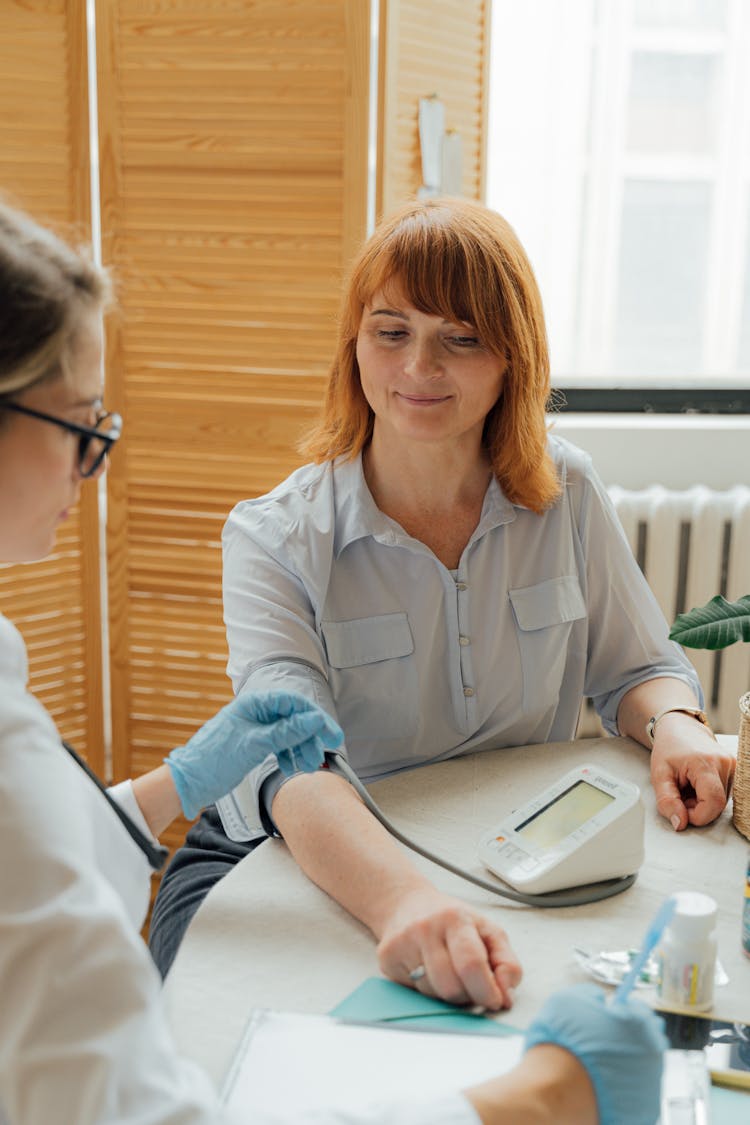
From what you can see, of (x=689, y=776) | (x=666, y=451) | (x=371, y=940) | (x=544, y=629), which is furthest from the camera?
(x=666, y=451)

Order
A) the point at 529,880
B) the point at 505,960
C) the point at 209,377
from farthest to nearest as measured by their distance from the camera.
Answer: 1. the point at 209,377
2. the point at 529,880
3. the point at 505,960

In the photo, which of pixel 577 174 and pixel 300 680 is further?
pixel 577 174

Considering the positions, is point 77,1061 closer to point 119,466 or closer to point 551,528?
point 551,528

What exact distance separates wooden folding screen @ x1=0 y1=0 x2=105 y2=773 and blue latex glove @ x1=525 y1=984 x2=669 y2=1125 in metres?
1.86

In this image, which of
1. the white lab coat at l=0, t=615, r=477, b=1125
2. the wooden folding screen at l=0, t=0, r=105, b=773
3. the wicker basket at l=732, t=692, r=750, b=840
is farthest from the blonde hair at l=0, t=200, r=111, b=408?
the wooden folding screen at l=0, t=0, r=105, b=773

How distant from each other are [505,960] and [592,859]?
7.5 inches

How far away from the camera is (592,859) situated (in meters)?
1.21

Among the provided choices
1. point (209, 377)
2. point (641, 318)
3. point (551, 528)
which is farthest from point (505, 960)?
point (641, 318)

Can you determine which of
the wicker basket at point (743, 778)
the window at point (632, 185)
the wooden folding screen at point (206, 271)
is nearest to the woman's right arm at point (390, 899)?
the wicker basket at point (743, 778)

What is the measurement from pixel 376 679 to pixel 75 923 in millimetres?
932

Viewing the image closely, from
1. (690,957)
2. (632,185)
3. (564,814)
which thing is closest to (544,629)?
(564,814)

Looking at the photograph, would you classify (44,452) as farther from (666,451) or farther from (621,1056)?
(666,451)

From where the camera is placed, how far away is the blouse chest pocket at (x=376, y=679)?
1618 mm

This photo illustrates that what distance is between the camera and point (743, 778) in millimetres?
1351
